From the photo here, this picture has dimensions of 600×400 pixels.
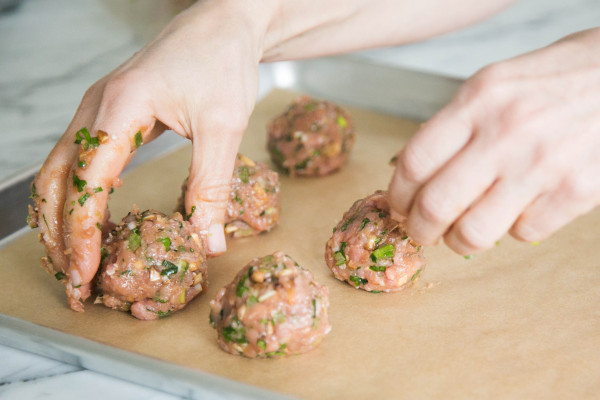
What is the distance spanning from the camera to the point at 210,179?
8.71ft

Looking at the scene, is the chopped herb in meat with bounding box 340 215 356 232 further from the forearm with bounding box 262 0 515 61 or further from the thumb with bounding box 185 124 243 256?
the forearm with bounding box 262 0 515 61

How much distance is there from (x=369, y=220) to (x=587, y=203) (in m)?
0.93

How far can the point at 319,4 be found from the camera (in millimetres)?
3326

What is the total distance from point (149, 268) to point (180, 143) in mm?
1475

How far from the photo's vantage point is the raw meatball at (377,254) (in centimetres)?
271

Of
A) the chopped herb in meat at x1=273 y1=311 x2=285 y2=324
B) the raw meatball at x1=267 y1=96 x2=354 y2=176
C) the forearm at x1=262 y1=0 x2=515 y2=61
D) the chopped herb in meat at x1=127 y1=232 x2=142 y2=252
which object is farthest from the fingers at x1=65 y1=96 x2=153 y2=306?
the raw meatball at x1=267 y1=96 x2=354 y2=176

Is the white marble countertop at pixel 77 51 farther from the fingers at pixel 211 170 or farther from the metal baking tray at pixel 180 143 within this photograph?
the fingers at pixel 211 170

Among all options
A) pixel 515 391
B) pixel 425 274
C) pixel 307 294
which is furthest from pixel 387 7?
pixel 515 391

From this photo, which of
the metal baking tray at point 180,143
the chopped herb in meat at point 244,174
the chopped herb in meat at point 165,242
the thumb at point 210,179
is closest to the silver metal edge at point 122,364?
the metal baking tray at point 180,143

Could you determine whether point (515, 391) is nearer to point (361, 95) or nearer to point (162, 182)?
point (162, 182)

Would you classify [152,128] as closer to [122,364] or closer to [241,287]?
[241,287]

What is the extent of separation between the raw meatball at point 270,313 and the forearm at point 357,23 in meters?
1.22

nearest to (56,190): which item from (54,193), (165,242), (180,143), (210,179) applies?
(54,193)

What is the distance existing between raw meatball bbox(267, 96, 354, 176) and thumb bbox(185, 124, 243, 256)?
957mm
